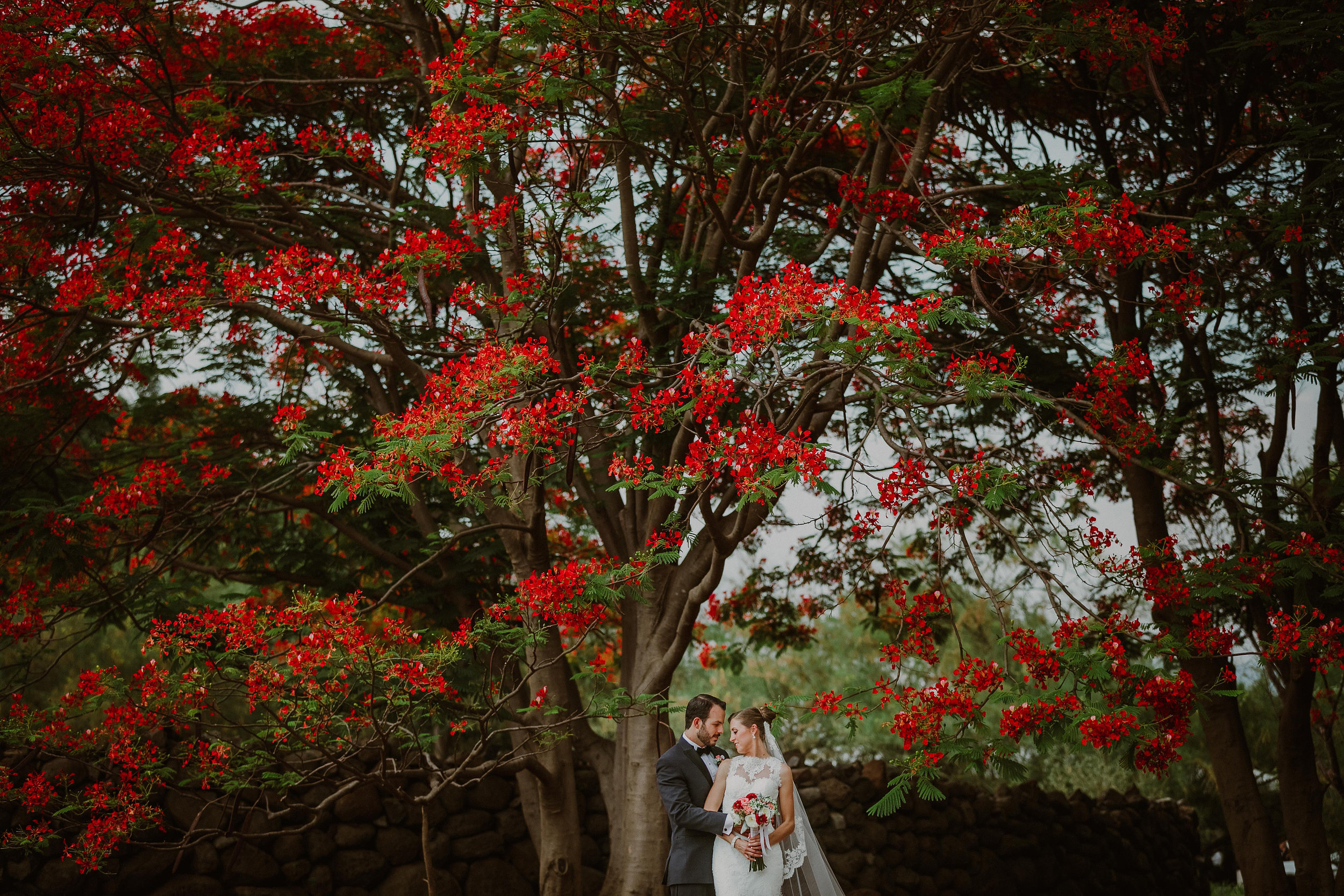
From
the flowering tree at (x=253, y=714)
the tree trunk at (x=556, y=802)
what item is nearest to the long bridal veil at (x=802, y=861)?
the flowering tree at (x=253, y=714)

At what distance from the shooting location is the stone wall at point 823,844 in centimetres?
580

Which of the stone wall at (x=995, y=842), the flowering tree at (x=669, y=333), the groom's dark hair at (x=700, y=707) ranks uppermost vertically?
the flowering tree at (x=669, y=333)

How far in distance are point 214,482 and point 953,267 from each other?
476 centimetres

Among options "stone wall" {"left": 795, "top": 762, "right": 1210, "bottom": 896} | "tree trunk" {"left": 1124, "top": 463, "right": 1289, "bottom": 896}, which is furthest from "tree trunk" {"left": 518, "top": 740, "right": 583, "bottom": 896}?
"tree trunk" {"left": 1124, "top": 463, "right": 1289, "bottom": 896}

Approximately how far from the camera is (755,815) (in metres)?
4.15

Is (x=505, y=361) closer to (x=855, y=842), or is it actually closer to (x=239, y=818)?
(x=239, y=818)

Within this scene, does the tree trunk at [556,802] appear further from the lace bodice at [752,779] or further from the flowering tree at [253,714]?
the lace bodice at [752,779]

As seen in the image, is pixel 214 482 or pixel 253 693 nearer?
pixel 253 693

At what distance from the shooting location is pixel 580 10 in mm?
5113

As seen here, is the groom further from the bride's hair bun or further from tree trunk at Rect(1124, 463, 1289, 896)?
tree trunk at Rect(1124, 463, 1289, 896)

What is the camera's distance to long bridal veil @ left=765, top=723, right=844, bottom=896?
173 inches

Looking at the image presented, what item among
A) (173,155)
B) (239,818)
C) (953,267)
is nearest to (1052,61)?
(953,267)

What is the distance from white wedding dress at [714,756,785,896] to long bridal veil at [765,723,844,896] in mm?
92

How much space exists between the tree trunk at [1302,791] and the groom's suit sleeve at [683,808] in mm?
4427
